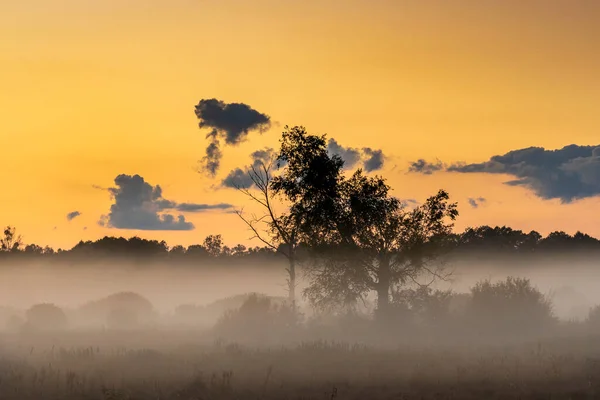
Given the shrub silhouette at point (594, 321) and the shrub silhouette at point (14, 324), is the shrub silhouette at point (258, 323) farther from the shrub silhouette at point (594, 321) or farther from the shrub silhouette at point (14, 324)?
the shrub silhouette at point (594, 321)

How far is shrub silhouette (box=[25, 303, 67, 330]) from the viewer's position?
70688 mm

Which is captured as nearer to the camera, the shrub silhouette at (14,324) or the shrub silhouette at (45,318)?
the shrub silhouette at (14,324)

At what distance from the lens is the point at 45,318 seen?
237ft

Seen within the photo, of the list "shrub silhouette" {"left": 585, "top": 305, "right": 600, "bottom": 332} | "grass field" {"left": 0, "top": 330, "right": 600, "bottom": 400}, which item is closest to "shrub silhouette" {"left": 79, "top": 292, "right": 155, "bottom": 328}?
"grass field" {"left": 0, "top": 330, "right": 600, "bottom": 400}

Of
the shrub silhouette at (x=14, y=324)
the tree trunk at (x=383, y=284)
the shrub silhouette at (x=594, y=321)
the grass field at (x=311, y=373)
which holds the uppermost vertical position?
the tree trunk at (x=383, y=284)

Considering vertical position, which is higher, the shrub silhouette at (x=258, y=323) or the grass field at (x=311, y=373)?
the shrub silhouette at (x=258, y=323)

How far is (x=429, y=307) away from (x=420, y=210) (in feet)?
22.6

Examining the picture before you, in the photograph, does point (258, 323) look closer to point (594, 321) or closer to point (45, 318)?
point (45, 318)

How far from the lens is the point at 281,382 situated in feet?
107

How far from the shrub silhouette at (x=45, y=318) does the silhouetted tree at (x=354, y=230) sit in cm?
2661

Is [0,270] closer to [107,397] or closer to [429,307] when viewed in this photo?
[429,307]

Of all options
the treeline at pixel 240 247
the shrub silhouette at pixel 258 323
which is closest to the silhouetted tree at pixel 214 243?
the treeline at pixel 240 247

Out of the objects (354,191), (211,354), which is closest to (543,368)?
(211,354)

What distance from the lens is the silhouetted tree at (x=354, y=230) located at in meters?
56.6
